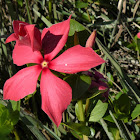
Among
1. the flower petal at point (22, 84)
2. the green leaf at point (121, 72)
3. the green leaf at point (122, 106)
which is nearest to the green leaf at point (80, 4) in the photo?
the green leaf at point (121, 72)

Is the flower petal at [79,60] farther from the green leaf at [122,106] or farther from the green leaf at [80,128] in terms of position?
the green leaf at [122,106]

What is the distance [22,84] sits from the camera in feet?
2.27

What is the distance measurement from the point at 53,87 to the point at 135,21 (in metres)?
0.92

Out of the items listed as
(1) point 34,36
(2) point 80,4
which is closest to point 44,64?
(1) point 34,36

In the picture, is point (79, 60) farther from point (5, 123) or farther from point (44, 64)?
point (5, 123)

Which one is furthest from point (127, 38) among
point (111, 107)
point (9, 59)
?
point (9, 59)

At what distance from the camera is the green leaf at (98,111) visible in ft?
2.86

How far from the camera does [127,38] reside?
4.81 ft

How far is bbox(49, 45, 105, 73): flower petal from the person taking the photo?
0.61 metres

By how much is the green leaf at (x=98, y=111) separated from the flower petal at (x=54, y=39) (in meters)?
0.31

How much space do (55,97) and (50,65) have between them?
11 centimetres

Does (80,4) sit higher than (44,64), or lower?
higher

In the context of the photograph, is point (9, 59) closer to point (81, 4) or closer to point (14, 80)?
point (81, 4)

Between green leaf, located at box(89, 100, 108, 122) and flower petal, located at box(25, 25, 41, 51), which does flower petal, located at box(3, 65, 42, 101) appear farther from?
green leaf, located at box(89, 100, 108, 122)
